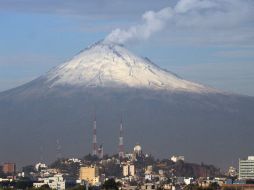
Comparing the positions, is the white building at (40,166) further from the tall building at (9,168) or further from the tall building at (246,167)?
the tall building at (246,167)

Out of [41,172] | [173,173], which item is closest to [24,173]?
[41,172]

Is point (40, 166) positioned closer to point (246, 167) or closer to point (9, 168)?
point (9, 168)

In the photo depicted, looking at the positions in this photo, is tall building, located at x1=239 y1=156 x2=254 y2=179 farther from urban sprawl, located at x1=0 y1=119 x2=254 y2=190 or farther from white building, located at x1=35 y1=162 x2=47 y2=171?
white building, located at x1=35 y1=162 x2=47 y2=171

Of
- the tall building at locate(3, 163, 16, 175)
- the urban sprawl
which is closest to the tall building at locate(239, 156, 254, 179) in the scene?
the urban sprawl

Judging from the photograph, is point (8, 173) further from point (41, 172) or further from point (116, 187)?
point (116, 187)

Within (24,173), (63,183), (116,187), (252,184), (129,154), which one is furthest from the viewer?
(129,154)

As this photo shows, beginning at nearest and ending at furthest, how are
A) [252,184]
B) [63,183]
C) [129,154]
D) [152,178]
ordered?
[252,184], [63,183], [152,178], [129,154]
